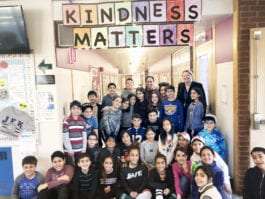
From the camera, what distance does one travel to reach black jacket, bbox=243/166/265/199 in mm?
2654

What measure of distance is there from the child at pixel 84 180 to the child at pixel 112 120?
72 cm

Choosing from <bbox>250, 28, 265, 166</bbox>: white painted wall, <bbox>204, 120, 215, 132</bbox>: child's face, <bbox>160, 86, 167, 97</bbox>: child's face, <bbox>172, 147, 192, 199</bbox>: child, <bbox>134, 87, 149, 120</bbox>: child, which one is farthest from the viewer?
<bbox>160, 86, 167, 97</bbox>: child's face

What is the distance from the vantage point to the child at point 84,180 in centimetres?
319

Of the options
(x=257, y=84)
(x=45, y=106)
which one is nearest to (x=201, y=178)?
(x=257, y=84)

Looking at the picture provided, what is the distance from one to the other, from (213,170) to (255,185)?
0.44 m

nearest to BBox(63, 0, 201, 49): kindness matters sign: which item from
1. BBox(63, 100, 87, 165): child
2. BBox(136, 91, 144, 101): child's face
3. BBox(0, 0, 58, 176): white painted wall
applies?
BBox(0, 0, 58, 176): white painted wall

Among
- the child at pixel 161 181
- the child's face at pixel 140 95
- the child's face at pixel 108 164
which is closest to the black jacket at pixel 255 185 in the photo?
the child at pixel 161 181

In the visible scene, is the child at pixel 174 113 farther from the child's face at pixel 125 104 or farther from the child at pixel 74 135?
the child at pixel 74 135

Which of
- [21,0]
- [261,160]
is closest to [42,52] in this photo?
[21,0]

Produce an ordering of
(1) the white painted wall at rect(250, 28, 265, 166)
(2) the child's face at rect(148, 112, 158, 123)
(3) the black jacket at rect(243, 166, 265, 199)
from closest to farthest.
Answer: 1. (3) the black jacket at rect(243, 166, 265, 199)
2. (1) the white painted wall at rect(250, 28, 265, 166)
3. (2) the child's face at rect(148, 112, 158, 123)

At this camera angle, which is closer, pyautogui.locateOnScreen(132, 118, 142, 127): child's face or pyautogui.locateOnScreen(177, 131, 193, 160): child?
pyautogui.locateOnScreen(177, 131, 193, 160): child

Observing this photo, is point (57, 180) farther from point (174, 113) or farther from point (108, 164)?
point (174, 113)

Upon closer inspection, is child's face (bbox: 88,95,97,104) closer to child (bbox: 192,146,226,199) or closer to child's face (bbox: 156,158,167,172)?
child's face (bbox: 156,158,167,172)

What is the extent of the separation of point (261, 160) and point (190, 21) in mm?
1520
